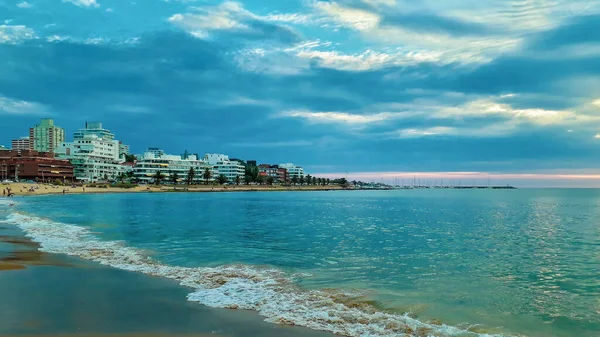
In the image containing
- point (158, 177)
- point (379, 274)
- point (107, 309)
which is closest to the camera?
point (107, 309)

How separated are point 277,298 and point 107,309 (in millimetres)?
5047

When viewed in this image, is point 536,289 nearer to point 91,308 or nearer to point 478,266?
point 478,266

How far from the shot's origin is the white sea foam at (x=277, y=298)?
10.8 meters

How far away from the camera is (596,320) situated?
480 inches

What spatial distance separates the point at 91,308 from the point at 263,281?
6.29 m

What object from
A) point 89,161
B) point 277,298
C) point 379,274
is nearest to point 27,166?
point 89,161

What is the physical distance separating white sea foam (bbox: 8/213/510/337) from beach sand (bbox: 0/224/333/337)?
0.69m

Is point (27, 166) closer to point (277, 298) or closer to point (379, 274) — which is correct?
point (379, 274)

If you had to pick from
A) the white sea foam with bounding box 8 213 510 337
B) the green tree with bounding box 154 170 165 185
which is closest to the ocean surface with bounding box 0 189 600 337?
the white sea foam with bounding box 8 213 510 337

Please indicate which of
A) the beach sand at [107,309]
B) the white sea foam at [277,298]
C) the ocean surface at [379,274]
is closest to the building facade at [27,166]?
the ocean surface at [379,274]

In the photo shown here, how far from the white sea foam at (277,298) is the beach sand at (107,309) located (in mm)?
686

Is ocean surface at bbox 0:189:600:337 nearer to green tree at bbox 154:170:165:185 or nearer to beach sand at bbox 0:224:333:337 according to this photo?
beach sand at bbox 0:224:333:337

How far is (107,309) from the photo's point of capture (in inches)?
457

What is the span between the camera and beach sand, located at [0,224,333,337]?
9.97m
